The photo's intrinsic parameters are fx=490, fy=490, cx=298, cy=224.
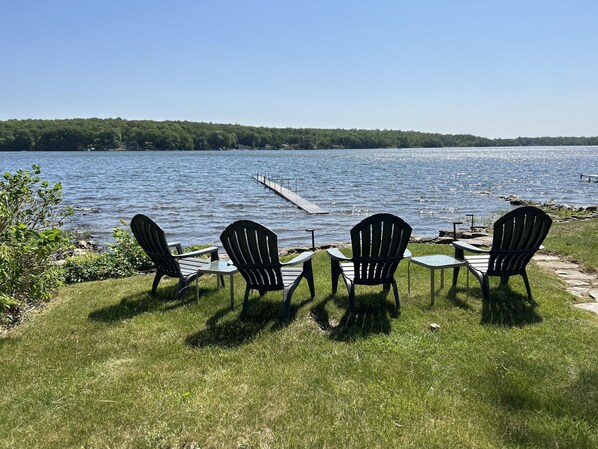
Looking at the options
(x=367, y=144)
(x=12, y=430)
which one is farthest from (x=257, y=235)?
(x=367, y=144)

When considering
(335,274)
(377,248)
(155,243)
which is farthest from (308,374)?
(155,243)

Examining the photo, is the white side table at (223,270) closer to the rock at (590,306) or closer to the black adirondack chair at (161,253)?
the black adirondack chair at (161,253)

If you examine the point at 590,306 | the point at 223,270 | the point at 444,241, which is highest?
the point at 223,270

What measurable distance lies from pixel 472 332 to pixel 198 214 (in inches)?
677

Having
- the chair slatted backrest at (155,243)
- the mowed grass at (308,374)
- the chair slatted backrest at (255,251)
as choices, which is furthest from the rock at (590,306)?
the chair slatted backrest at (155,243)

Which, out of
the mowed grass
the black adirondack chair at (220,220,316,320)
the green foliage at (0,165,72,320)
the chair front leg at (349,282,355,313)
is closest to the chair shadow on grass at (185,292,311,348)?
the mowed grass

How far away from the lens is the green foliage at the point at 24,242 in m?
4.95

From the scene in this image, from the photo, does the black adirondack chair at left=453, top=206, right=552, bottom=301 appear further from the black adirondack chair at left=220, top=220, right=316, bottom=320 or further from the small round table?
the black adirondack chair at left=220, top=220, right=316, bottom=320

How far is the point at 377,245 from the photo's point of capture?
5328 mm

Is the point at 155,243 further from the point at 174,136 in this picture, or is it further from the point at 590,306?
the point at 174,136

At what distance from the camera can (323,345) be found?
4484mm

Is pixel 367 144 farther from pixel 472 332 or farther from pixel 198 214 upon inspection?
pixel 472 332

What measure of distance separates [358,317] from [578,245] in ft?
20.8

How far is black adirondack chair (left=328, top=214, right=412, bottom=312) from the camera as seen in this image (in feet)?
17.2
